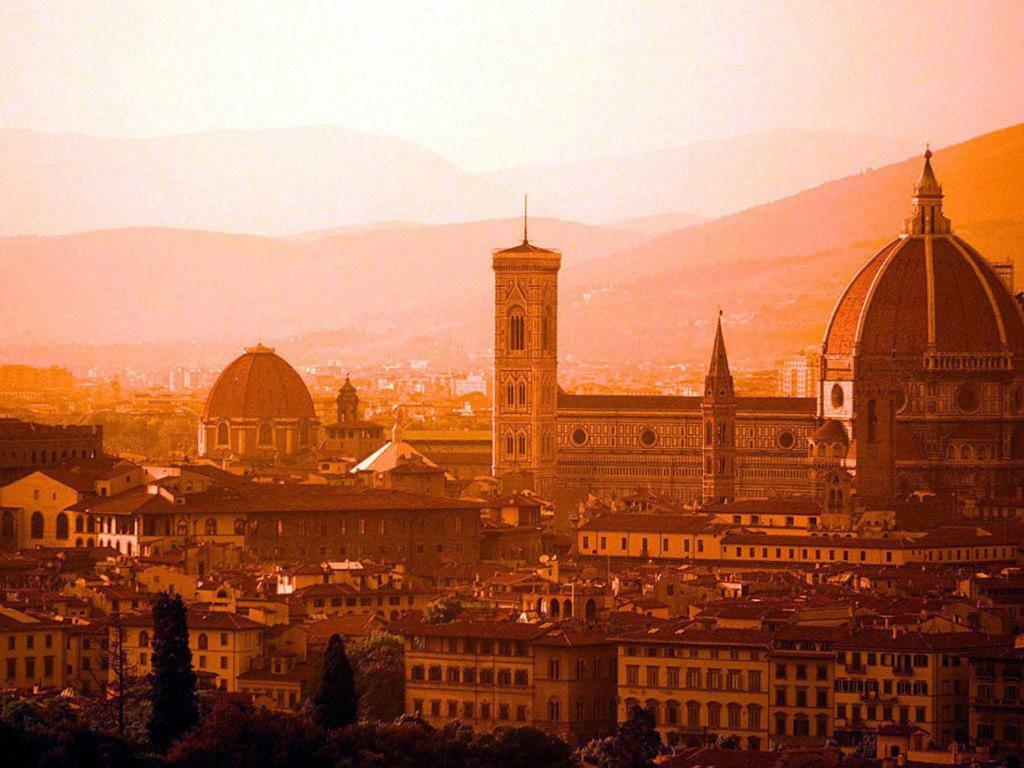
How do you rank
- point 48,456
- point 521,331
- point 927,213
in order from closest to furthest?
1. point 48,456
2. point 927,213
3. point 521,331

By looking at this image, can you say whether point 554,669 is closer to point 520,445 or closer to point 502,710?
point 502,710

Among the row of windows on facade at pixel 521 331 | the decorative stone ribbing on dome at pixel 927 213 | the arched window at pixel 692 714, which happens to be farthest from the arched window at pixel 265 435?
the arched window at pixel 692 714

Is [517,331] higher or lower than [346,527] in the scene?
higher

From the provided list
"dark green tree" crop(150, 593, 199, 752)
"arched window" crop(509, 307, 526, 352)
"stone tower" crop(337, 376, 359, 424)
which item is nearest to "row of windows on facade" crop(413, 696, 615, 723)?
"dark green tree" crop(150, 593, 199, 752)

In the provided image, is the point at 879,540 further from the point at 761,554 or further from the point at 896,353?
the point at 896,353

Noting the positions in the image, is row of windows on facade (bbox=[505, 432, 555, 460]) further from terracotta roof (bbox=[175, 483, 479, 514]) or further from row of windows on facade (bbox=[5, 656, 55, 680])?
row of windows on facade (bbox=[5, 656, 55, 680])

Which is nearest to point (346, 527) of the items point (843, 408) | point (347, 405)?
point (843, 408)
